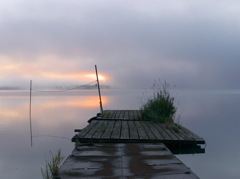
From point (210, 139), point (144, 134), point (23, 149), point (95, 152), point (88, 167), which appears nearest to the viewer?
point (88, 167)

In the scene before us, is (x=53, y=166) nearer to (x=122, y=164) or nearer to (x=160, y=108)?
(x=122, y=164)

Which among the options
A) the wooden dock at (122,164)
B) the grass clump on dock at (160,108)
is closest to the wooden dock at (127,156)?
the wooden dock at (122,164)

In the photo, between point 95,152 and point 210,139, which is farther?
point 210,139

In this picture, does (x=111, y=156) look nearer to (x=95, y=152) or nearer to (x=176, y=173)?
(x=95, y=152)

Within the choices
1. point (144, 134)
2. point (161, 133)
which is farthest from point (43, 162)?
point (161, 133)

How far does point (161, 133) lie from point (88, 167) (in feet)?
8.86

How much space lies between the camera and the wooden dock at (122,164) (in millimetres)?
2938

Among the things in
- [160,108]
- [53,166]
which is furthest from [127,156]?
[160,108]

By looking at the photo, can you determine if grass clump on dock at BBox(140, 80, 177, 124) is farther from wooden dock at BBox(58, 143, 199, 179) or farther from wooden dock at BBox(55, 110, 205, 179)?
wooden dock at BBox(58, 143, 199, 179)

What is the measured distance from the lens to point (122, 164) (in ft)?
11.0

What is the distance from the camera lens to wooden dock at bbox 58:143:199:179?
2938 mm

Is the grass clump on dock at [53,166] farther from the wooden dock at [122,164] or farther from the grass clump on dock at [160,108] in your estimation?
the grass clump on dock at [160,108]

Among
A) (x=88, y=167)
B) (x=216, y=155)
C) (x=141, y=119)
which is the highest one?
(x=141, y=119)

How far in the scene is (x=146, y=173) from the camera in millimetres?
2996
